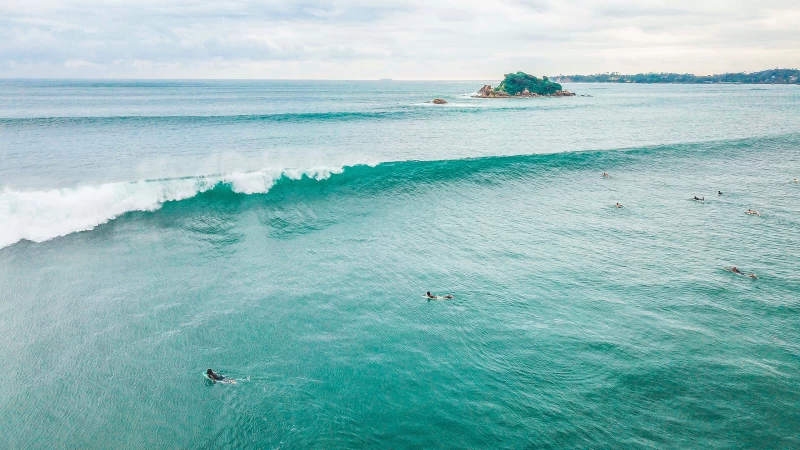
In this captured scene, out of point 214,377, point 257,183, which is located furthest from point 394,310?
point 257,183

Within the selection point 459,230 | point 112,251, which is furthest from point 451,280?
point 112,251

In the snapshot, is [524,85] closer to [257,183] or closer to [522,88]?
[522,88]

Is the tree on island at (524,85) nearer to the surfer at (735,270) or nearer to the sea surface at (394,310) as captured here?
the sea surface at (394,310)

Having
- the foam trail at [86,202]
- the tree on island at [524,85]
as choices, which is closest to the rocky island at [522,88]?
the tree on island at [524,85]

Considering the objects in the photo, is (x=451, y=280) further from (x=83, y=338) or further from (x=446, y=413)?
(x=83, y=338)

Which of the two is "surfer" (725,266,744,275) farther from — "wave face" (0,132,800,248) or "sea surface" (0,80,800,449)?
"wave face" (0,132,800,248)

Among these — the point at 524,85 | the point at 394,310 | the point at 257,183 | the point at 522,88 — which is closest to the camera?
the point at 394,310

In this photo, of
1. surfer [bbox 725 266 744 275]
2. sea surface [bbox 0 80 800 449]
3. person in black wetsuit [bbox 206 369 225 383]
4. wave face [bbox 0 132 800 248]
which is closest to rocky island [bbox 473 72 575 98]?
wave face [bbox 0 132 800 248]
